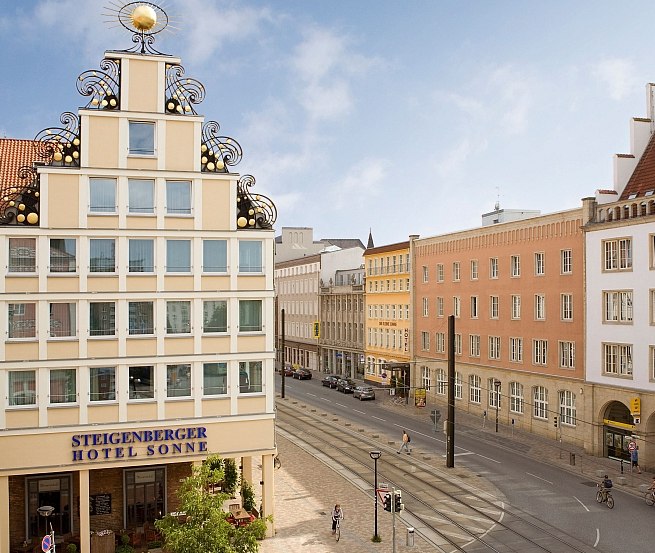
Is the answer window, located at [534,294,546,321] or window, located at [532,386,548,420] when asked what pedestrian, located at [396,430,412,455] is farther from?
window, located at [534,294,546,321]

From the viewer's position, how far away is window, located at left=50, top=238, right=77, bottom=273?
94.6 ft

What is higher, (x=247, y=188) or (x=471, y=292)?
(x=247, y=188)

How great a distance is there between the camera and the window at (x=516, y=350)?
53.9 meters

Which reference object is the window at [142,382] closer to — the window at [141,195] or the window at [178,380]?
the window at [178,380]

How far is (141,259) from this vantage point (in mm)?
29812

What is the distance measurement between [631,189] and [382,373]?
39.4 meters

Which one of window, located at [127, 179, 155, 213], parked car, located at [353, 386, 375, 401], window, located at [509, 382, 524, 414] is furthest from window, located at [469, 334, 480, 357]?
window, located at [127, 179, 155, 213]

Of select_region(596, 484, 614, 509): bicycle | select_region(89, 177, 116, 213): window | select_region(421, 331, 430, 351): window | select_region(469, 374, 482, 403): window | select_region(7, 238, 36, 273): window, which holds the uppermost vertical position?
select_region(89, 177, 116, 213): window

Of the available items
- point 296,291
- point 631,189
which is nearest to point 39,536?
point 631,189

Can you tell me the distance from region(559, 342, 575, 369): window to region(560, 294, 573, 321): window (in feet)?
5.94

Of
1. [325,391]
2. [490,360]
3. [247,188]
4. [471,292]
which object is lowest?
[325,391]

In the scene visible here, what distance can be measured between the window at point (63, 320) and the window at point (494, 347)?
37080mm

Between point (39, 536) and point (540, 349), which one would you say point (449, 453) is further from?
point (39, 536)

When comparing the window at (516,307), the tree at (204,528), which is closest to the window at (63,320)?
the tree at (204,528)
